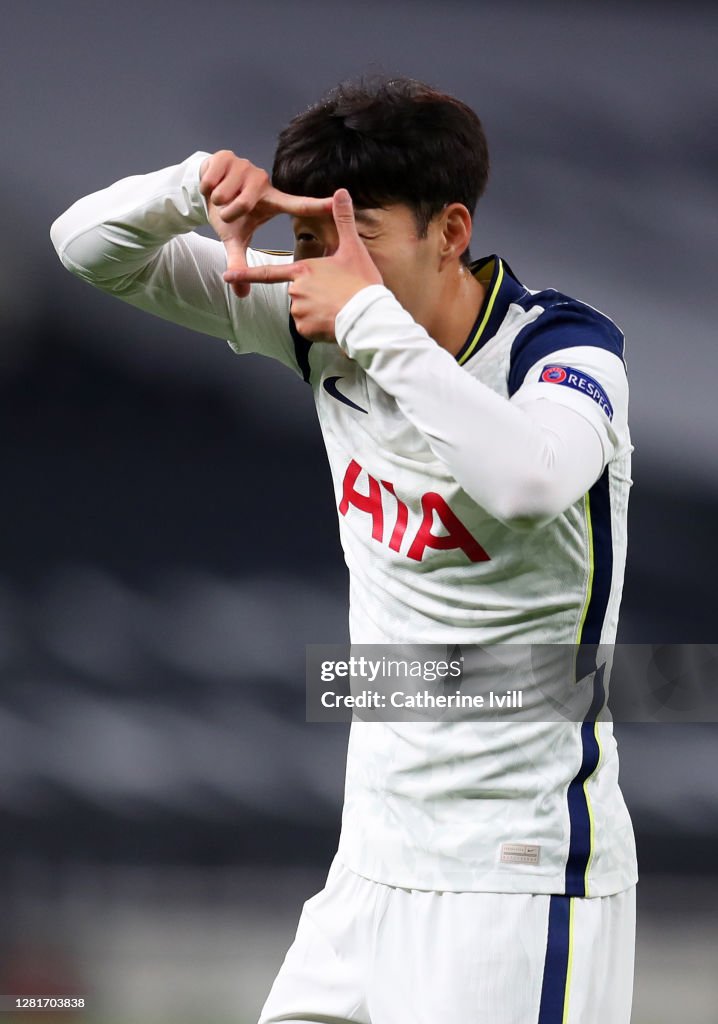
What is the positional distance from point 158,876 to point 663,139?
170cm

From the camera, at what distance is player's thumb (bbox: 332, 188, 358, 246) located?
116 cm

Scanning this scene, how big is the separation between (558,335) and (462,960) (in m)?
0.58

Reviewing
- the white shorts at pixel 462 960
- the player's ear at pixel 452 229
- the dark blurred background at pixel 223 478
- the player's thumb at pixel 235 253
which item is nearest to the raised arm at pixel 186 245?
the player's thumb at pixel 235 253

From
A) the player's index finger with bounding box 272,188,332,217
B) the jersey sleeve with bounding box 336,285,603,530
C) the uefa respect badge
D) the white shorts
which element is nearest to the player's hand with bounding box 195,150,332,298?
the player's index finger with bounding box 272,188,332,217

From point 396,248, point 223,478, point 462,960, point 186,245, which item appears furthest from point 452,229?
point 223,478

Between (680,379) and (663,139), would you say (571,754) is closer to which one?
(680,379)

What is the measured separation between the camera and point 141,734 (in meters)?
2.57

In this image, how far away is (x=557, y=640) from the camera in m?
1.27

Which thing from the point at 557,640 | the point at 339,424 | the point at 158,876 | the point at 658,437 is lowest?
the point at 158,876

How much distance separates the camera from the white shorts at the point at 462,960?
1.22 m

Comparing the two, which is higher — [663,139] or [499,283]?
[663,139]

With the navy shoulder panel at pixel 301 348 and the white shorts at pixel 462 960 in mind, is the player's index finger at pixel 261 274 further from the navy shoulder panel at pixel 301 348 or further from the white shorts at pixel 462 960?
the white shorts at pixel 462 960

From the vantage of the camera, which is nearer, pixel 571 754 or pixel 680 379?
pixel 571 754

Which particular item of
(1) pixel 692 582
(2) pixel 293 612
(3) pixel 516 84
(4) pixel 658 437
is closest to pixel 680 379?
(4) pixel 658 437
